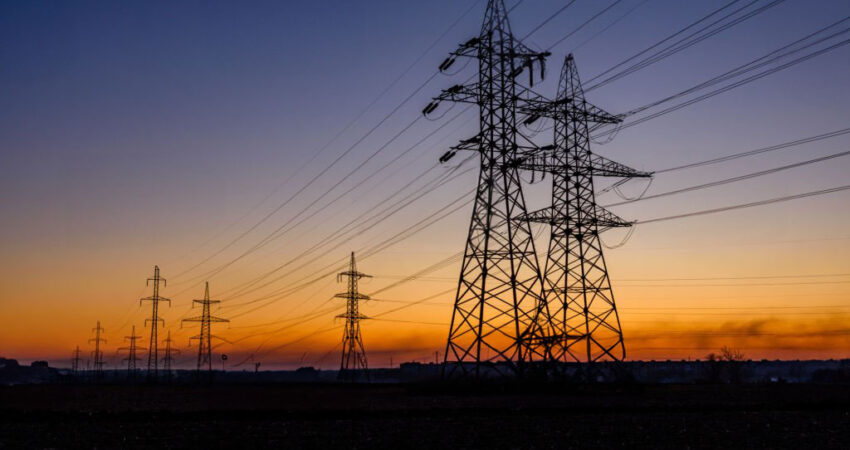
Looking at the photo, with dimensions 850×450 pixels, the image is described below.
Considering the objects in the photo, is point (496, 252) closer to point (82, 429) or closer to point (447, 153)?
point (447, 153)

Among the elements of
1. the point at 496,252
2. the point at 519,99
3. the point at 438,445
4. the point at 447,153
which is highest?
the point at 519,99

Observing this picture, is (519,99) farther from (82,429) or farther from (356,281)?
(356,281)

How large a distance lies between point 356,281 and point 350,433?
213 feet

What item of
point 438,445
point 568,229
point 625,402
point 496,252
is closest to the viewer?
point 438,445

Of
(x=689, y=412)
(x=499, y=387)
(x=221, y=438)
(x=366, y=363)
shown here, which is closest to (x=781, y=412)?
(x=689, y=412)

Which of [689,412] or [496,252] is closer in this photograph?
[689,412]

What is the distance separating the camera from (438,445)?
82.7 ft

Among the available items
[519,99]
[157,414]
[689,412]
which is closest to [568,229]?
[519,99]

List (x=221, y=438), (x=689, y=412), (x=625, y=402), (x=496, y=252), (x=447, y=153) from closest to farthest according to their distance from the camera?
(x=221, y=438)
(x=689, y=412)
(x=625, y=402)
(x=496, y=252)
(x=447, y=153)

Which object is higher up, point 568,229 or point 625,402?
point 568,229

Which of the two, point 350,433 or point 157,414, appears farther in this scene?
point 157,414

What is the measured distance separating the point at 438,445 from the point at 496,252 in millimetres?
25628

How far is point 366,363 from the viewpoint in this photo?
305 ft

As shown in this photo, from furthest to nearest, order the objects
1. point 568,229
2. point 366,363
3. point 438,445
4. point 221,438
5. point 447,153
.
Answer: point 366,363
point 568,229
point 447,153
point 221,438
point 438,445
